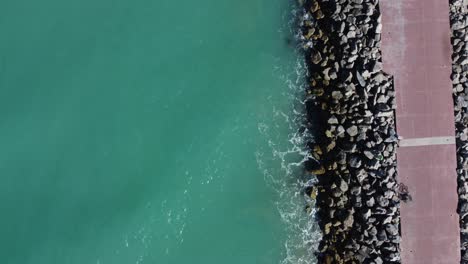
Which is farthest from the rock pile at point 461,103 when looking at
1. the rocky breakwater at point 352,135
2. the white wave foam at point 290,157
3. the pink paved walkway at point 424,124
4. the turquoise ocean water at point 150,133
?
the turquoise ocean water at point 150,133

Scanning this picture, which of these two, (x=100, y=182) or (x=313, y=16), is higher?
(x=313, y=16)

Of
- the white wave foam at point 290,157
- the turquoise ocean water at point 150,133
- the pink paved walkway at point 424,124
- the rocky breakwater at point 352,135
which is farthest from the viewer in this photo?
the white wave foam at point 290,157

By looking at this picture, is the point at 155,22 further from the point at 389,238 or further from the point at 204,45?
the point at 389,238

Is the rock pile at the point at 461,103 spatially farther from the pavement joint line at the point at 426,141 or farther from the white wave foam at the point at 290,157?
the white wave foam at the point at 290,157

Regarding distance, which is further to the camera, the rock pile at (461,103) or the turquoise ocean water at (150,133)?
the turquoise ocean water at (150,133)

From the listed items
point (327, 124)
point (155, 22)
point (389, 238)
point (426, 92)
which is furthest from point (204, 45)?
point (389, 238)

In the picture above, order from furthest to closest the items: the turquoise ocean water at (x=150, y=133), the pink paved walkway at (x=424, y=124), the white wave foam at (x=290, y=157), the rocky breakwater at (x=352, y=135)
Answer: the white wave foam at (x=290, y=157) < the turquoise ocean water at (x=150, y=133) < the rocky breakwater at (x=352, y=135) < the pink paved walkway at (x=424, y=124)

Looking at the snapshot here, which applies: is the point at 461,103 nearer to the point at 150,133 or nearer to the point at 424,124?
the point at 424,124
